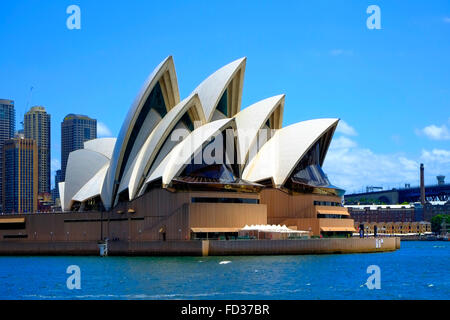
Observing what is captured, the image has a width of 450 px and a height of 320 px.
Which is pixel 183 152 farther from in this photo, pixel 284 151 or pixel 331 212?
pixel 331 212

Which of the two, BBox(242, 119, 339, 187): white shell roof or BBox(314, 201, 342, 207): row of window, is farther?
BBox(314, 201, 342, 207): row of window

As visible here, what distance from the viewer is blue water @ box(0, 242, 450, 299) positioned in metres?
34.8

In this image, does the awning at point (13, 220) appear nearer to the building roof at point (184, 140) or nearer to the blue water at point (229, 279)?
the building roof at point (184, 140)

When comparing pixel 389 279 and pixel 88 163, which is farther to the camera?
pixel 88 163

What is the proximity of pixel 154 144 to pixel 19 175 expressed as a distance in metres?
114

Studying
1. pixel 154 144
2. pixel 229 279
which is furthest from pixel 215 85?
pixel 229 279

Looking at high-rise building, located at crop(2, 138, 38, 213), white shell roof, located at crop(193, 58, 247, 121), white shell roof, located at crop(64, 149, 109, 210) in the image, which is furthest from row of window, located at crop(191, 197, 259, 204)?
high-rise building, located at crop(2, 138, 38, 213)

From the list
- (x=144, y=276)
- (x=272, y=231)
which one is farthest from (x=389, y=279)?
(x=272, y=231)

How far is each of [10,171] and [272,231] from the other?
397ft

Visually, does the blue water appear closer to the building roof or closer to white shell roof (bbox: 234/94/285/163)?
the building roof

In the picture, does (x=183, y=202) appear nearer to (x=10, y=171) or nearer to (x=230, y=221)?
(x=230, y=221)

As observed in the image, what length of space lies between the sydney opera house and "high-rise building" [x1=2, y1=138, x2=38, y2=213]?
9818 cm
